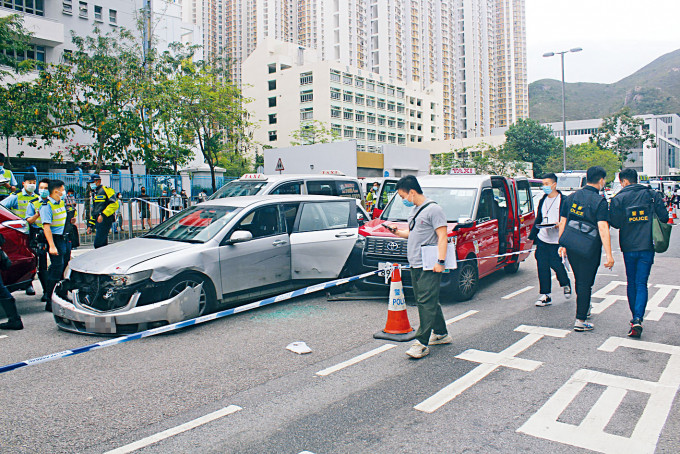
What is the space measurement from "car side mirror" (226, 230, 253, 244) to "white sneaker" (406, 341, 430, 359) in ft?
8.80

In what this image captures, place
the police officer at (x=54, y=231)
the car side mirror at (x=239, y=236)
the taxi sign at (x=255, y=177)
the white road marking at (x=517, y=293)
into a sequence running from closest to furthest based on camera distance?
the car side mirror at (x=239, y=236) < the police officer at (x=54, y=231) < the white road marking at (x=517, y=293) < the taxi sign at (x=255, y=177)

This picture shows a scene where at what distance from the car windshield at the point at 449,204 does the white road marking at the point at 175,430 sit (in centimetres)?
524

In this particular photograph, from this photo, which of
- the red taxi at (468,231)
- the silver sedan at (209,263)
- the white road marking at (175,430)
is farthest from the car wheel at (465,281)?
the white road marking at (175,430)

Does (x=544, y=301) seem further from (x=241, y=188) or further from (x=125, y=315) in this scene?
(x=241, y=188)

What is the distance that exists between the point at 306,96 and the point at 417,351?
76.1 meters

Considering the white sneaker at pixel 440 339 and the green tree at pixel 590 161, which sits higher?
the green tree at pixel 590 161

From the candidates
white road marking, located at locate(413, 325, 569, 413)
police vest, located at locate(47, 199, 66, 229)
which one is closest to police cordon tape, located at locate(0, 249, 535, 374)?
white road marking, located at locate(413, 325, 569, 413)

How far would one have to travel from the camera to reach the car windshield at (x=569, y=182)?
24441 millimetres

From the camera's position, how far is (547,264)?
7797mm

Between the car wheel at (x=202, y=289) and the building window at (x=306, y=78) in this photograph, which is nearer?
the car wheel at (x=202, y=289)

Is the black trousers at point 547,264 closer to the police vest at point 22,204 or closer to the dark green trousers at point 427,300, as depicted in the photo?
the dark green trousers at point 427,300

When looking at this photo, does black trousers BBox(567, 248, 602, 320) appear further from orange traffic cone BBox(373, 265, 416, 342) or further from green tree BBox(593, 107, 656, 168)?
green tree BBox(593, 107, 656, 168)

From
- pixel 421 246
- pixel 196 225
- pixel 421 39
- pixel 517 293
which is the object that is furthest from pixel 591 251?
pixel 421 39

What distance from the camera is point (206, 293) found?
21.9 ft
